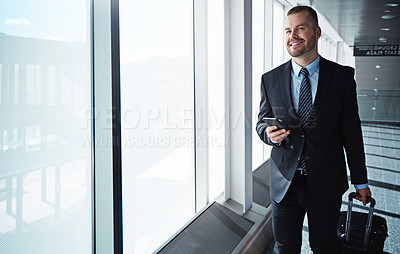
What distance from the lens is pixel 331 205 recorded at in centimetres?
159

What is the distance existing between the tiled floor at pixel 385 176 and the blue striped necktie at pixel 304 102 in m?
1.34

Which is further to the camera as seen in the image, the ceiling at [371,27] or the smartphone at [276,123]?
the ceiling at [371,27]

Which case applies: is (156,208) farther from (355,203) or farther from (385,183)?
(385,183)

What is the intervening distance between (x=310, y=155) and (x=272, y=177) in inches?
11.0

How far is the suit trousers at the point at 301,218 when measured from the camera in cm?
159

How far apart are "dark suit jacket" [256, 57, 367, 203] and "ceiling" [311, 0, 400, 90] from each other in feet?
12.4

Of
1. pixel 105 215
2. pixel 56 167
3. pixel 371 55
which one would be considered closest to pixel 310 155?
pixel 105 215

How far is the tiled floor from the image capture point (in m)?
2.72

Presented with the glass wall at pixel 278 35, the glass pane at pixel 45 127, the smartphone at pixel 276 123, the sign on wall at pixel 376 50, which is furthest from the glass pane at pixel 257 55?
the sign on wall at pixel 376 50

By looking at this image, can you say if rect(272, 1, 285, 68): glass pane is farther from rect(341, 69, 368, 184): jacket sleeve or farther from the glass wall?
rect(341, 69, 368, 184): jacket sleeve

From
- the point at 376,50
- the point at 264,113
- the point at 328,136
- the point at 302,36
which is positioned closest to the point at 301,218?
the point at 328,136

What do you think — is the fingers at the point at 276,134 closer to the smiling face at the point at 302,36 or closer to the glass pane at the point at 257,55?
the smiling face at the point at 302,36

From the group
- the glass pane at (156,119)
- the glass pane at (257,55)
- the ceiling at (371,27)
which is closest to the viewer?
the glass pane at (156,119)

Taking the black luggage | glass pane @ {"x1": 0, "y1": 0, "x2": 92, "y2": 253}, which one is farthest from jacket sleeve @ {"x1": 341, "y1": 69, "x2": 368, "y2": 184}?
glass pane @ {"x1": 0, "y1": 0, "x2": 92, "y2": 253}
